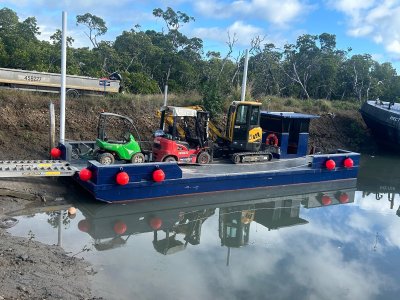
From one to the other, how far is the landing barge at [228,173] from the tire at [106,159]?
0.40 meters

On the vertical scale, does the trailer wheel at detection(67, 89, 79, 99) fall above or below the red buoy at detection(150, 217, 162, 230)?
above

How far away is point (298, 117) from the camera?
1239 cm

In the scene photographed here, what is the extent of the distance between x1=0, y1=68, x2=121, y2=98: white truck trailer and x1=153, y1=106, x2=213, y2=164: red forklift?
5.31m

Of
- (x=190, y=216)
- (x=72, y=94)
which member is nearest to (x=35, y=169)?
(x=190, y=216)

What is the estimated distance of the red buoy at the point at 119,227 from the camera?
8250 millimetres

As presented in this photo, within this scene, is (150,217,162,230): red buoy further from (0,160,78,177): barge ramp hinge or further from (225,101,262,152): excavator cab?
(225,101,262,152): excavator cab

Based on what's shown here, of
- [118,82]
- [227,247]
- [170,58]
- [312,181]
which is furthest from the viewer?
[170,58]

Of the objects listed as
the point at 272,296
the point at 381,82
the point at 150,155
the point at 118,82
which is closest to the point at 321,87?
the point at 381,82

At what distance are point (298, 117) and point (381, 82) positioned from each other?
1786 centimetres

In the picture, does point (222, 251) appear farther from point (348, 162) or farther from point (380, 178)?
point (380, 178)

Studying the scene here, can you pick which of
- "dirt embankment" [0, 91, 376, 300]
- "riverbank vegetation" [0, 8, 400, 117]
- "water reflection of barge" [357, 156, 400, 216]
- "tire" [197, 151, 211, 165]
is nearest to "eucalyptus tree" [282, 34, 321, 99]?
"riverbank vegetation" [0, 8, 400, 117]

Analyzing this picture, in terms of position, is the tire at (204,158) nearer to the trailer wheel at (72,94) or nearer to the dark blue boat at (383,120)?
the trailer wheel at (72,94)

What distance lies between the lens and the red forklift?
1042cm

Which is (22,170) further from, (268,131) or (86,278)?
(268,131)
